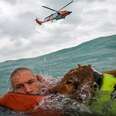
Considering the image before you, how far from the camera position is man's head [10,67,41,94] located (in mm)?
10203

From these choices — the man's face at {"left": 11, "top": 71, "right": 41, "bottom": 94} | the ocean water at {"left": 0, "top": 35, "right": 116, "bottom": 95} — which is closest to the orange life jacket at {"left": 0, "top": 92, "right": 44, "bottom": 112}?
the man's face at {"left": 11, "top": 71, "right": 41, "bottom": 94}

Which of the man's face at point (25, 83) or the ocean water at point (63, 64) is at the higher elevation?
the ocean water at point (63, 64)

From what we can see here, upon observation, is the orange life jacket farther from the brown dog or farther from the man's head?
the brown dog

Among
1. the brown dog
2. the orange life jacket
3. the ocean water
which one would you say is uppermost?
the ocean water

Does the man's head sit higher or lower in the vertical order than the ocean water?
lower

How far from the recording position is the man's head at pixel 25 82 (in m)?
10.2

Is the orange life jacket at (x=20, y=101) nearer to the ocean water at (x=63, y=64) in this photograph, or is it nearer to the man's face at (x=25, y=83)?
the man's face at (x=25, y=83)

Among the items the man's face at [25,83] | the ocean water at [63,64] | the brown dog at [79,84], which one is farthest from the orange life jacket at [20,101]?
the ocean water at [63,64]

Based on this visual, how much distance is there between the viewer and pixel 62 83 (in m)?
10.0

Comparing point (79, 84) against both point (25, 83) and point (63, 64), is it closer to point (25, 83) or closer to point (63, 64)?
point (25, 83)

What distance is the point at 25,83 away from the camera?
10164 millimetres

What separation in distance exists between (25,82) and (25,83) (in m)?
0.02

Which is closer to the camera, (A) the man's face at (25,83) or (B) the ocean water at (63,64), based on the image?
(A) the man's face at (25,83)

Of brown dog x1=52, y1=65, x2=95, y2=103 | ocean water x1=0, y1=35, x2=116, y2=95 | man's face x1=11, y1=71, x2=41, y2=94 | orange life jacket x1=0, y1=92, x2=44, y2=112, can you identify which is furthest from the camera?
ocean water x1=0, y1=35, x2=116, y2=95
